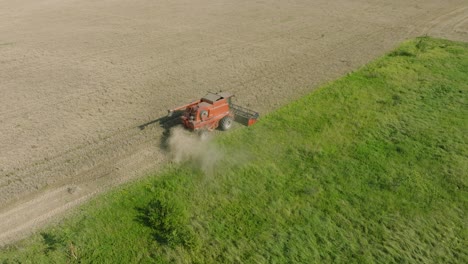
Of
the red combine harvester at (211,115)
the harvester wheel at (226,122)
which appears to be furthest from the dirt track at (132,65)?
the harvester wheel at (226,122)

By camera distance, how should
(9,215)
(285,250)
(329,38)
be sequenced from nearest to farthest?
(285,250) → (9,215) → (329,38)

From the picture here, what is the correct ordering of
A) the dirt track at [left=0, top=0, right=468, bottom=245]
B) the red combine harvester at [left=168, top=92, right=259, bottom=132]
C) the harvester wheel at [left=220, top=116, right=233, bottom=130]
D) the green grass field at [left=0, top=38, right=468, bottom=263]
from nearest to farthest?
the green grass field at [left=0, top=38, right=468, bottom=263], the dirt track at [left=0, top=0, right=468, bottom=245], the red combine harvester at [left=168, top=92, right=259, bottom=132], the harvester wheel at [left=220, top=116, right=233, bottom=130]

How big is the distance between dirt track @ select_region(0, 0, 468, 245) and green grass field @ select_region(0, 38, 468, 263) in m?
1.82

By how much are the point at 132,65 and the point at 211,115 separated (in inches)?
438

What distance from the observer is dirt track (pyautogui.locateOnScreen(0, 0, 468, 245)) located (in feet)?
47.3

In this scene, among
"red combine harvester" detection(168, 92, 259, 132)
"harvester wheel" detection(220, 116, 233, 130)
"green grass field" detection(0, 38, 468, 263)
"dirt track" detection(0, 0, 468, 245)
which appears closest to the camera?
"green grass field" detection(0, 38, 468, 263)

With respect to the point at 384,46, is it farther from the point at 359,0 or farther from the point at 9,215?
the point at 9,215

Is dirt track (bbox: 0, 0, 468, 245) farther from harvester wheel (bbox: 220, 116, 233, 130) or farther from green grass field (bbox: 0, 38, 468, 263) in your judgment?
harvester wheel (bbox: 220, 116, 233, 130)

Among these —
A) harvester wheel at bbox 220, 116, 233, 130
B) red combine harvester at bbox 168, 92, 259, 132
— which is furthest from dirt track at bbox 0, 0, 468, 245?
harvester wheel at bbox 220, 116, 233, 130

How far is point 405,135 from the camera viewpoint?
55.4 feet

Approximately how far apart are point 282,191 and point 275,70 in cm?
1224

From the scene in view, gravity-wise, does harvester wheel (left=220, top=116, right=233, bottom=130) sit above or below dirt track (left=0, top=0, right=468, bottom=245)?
above

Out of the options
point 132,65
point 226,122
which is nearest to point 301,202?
point 226,122

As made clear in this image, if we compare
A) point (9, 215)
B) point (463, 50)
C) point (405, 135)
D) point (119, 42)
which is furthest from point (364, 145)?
point (119, 42)
